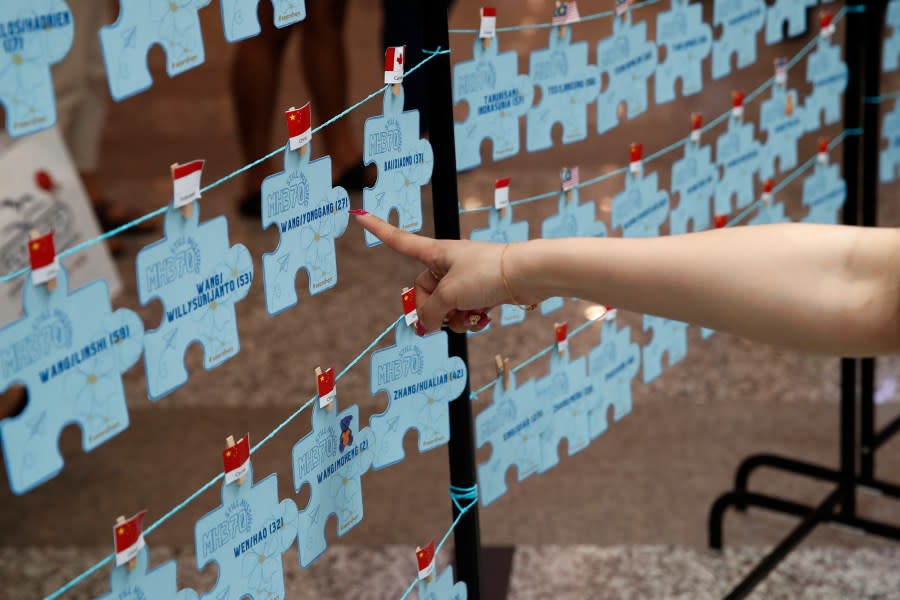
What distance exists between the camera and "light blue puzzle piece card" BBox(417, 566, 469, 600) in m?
1.42

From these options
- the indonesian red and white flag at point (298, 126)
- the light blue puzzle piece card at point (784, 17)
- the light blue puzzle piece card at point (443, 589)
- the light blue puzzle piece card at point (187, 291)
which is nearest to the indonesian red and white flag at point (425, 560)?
the light blue puzzle piece card at point (443, 589)

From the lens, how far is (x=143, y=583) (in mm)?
1021

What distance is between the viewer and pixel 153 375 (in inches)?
39.1

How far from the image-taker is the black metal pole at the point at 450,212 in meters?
1.29

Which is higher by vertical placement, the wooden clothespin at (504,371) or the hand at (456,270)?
the hand at (456,270)

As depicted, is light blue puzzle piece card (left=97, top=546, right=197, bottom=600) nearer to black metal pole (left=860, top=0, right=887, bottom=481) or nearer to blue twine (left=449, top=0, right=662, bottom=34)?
blue twine (left=449, top=0, right=662, bottom=34)

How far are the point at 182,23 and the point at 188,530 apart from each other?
1611 millimetres

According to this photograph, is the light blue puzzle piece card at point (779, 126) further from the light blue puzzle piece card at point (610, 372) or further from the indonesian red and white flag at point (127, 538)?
the indonesian red and white flag at point (127, 538)

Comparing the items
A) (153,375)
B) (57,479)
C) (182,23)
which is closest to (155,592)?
(153,375)

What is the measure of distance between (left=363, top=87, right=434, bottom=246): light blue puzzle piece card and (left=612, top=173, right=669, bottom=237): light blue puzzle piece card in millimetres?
568

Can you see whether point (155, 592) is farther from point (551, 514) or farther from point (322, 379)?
point (551, 514)

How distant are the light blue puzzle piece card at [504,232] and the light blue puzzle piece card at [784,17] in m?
0.76

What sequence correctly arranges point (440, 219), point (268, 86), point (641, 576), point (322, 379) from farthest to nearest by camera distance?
1. point (268, 86)
2. point (641, 576)
3. point (440, 219)
4. point (322, 379)

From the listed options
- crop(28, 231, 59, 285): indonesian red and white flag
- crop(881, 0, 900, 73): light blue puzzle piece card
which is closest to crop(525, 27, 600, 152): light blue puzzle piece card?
crop(28, 231, 59, 285): indonesian red and white flag
